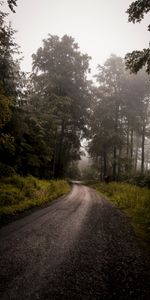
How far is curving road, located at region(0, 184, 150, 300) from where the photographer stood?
165 inches

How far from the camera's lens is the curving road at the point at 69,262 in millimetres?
4191

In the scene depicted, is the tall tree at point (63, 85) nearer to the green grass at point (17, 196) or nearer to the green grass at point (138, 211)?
the green grass at point (17, 196)

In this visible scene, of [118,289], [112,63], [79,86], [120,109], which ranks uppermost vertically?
[112,63]

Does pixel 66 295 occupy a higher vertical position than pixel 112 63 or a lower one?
lower

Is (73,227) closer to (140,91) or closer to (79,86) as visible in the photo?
(79,86)

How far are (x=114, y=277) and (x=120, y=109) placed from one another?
28195 mm

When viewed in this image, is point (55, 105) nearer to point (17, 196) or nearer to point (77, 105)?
point (77, 105)

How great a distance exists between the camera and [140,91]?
30.8 m

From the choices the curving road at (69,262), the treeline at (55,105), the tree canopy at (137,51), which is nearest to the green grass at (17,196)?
the curving road at (69,262)

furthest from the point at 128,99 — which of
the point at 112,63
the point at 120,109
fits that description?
the point at 112,63

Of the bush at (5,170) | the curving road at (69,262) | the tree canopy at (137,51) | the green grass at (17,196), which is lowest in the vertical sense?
the curving road at (69,262)

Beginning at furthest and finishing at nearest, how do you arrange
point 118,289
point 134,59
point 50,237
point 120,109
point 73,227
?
point 120,109
point 134,59
point 73,227
point 50,237
point 118,289

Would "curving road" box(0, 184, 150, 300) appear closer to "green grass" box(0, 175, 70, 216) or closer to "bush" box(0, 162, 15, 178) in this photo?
"green grass" box(0, 175, 70, 216)

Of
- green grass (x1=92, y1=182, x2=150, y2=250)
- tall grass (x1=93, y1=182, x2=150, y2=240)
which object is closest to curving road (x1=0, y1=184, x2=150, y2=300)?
green grass (x1=92, y1=182, x2=150, y2=250)
